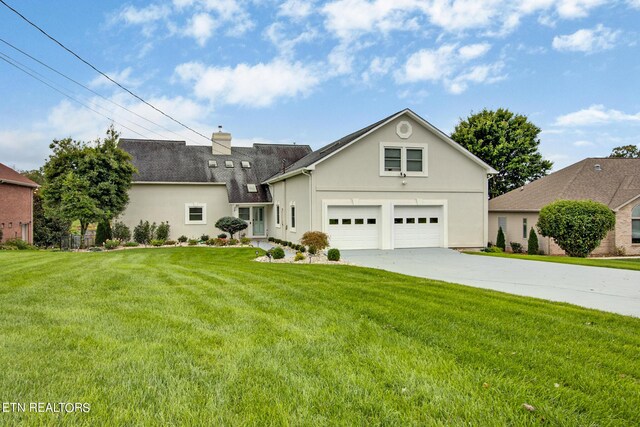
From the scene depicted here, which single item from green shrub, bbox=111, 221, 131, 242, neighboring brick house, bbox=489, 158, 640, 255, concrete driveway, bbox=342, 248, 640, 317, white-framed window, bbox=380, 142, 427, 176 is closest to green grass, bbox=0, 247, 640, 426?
concrete driveway, bbox=342, 248, 640, 317

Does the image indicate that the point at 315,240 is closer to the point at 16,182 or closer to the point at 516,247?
the point at 516,247

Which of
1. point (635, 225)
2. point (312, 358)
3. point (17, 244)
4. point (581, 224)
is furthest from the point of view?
point (17, 244)

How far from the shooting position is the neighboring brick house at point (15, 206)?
934 inches

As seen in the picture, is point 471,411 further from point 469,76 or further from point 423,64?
point 469,76

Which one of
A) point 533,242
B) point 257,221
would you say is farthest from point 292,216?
point 533,242

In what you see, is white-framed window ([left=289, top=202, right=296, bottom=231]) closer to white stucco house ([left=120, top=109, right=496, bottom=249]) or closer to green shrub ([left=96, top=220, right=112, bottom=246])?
white stucco house ([left=120, top=109, right=496, bottom=249])

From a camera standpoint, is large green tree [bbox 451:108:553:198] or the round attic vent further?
large green tree [bbox 451:108:553:198]

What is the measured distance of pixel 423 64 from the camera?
20.1m

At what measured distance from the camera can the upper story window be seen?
804 inches

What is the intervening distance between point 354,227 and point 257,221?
9.05 metres

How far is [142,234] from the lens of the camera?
23.3 metres

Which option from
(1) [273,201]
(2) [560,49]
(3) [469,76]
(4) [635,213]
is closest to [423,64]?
(3) [469,76]

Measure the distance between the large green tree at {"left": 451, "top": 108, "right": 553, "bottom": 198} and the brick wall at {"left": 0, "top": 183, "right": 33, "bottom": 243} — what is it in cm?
3284

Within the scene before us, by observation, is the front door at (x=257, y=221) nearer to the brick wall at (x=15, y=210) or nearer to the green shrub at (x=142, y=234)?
the green shrub at (x=142, y=234)
